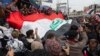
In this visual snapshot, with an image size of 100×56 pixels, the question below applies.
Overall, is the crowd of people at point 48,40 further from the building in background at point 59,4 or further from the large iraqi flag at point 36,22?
the building in background at point 59,4

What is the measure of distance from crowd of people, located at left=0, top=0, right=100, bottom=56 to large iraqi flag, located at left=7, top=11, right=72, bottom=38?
0.23 meters

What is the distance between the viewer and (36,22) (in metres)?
12.0

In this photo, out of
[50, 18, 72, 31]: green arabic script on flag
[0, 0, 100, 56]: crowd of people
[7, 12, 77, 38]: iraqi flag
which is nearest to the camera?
[0, 0, 100, 56]: crowd of people

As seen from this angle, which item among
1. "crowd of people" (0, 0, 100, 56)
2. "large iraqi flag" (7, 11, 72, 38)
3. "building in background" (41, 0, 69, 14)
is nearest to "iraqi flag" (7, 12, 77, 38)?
"large iraqi flag" (7, 11, 72, 38)

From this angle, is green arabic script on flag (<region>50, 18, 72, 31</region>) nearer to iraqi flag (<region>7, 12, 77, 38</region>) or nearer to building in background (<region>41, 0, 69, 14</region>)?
iraqi flag (<region>7, 12, 77, 38</region>)

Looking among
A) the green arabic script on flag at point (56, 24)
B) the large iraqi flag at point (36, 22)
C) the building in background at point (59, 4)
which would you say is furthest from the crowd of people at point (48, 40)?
the building in background at point (59, 4)

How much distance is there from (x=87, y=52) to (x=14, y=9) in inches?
209

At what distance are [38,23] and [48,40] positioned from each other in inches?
180

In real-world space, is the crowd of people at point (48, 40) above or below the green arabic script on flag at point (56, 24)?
above

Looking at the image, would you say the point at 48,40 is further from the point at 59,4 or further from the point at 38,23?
the point at 59,4

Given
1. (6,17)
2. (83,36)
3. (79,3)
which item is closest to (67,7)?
(79,3)

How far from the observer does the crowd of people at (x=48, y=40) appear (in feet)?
23.5

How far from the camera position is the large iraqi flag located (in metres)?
11.4

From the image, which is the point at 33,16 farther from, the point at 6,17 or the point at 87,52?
the point at 87,52
